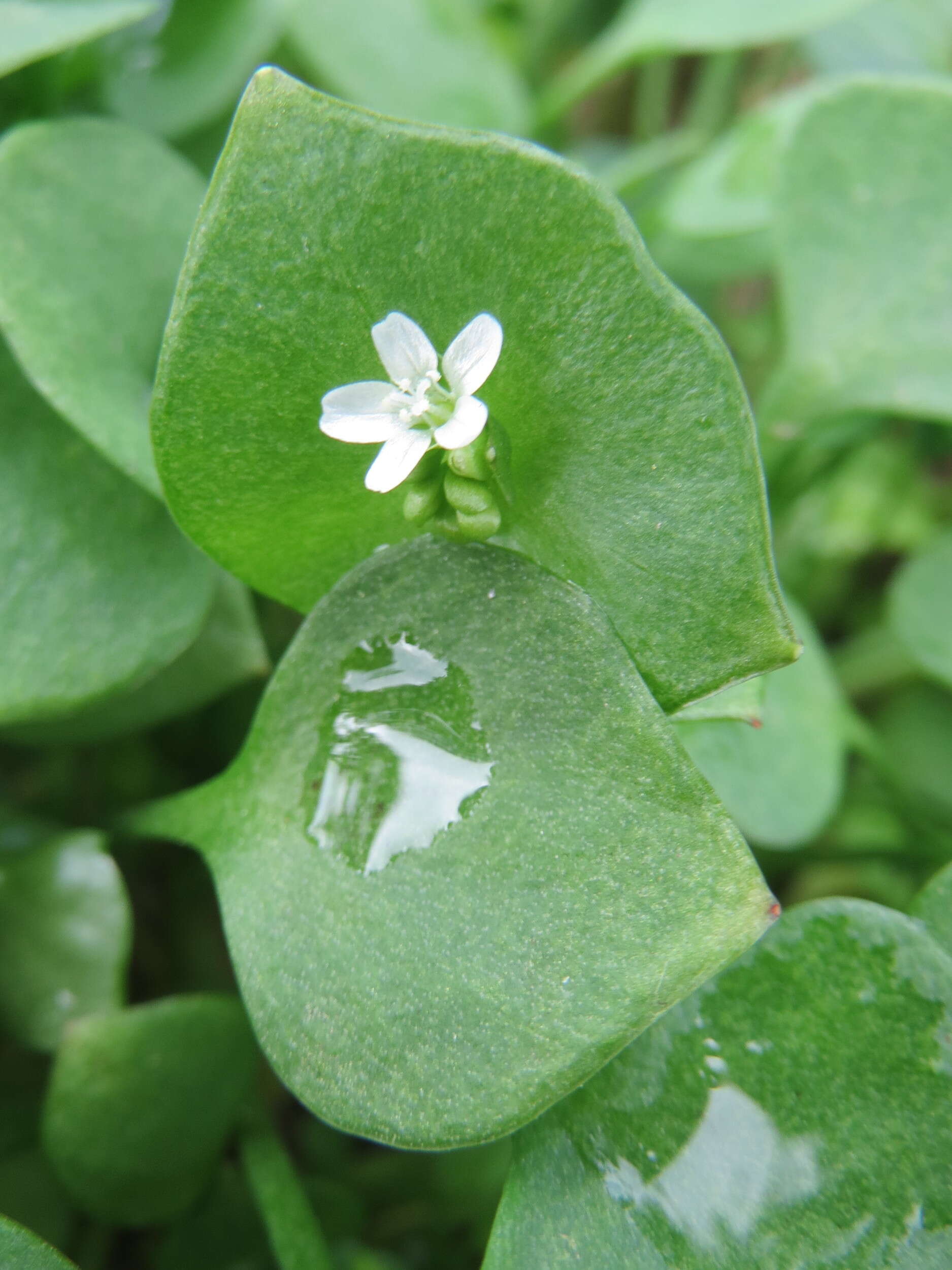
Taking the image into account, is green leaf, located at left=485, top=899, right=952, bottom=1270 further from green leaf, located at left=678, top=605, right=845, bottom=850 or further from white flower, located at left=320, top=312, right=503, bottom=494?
white flower, located at left=320, top=312, right=503, bottom=494

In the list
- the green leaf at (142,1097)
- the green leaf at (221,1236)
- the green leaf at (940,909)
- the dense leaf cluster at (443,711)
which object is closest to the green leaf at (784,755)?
the dense leaf cluster at (443,711)

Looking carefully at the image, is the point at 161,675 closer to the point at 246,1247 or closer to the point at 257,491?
the point at 257,491

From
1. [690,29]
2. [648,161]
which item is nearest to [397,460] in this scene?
[648,161]

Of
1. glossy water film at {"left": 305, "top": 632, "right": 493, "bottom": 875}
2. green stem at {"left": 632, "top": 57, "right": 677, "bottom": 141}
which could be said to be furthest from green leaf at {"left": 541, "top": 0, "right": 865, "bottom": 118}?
glossy water film at {"left": 305, "top": 632, "right": 493, "bottom": 875}

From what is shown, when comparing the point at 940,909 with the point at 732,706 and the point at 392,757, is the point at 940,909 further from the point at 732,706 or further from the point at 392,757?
the point at 392,757

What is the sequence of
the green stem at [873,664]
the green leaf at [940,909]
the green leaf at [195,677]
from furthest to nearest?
the green stem at [873,664]
the green leaf at [195,677]
the green leaf at [940,909]

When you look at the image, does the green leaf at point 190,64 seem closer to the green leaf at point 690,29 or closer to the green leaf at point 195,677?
the green leaf at point 690,29
